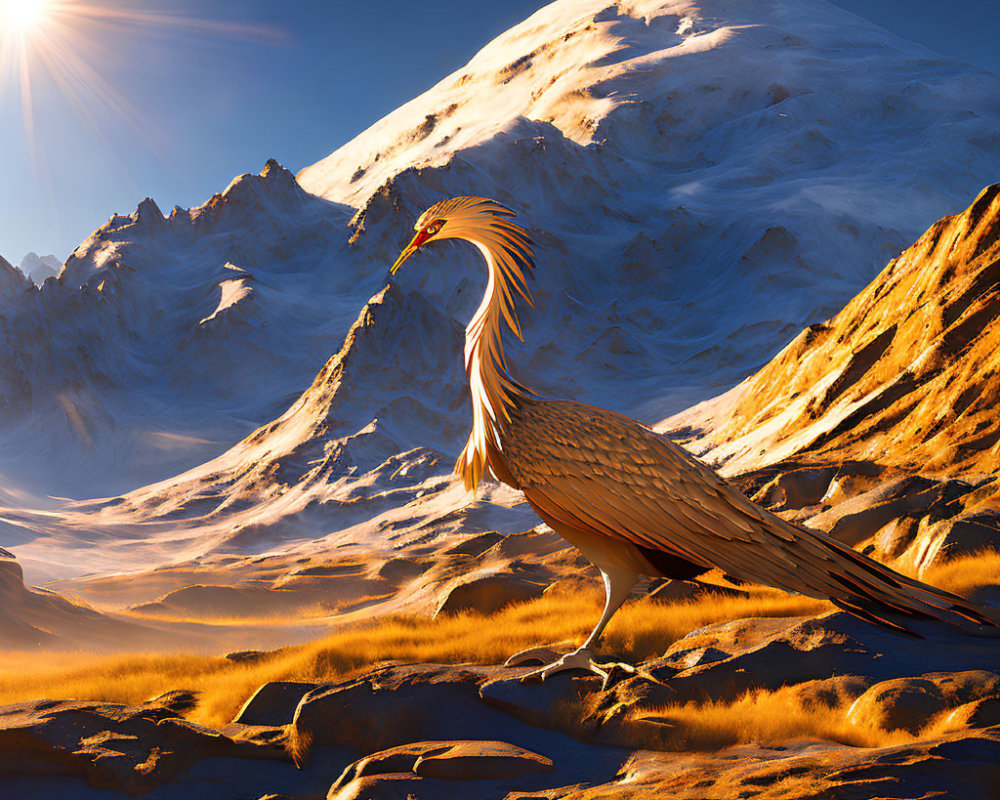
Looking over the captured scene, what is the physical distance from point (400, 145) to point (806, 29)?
78102mm

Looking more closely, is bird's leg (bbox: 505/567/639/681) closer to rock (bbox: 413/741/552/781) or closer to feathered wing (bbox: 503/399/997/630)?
feathered wing (bbox: 503/399/997/630)

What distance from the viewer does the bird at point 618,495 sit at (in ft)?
14.1

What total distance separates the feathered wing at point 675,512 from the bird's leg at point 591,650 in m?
0.37

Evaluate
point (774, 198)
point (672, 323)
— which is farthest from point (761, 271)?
point (774, 198)

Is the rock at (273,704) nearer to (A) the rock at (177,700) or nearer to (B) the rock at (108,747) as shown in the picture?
(B) the rock at (108,747)

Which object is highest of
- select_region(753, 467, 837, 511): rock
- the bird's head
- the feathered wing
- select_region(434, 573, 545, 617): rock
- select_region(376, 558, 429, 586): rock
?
the bird's head

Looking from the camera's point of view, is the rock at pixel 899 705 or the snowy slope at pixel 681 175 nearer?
the rock at pixel 899 705

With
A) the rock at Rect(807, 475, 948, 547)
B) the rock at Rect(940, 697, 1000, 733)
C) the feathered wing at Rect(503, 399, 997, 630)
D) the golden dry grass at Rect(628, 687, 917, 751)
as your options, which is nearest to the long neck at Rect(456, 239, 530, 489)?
the feathered wing at Rect(503, 399, 997, 630)

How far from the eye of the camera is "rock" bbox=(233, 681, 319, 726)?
604 cm

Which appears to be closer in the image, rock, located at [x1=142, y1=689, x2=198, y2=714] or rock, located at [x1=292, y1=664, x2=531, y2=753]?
rock, located at [x1=292, y1=664, x2=531, y2=753]

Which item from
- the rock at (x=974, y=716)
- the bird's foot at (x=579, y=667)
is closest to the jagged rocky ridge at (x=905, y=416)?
the rock at (x=974, y=716)

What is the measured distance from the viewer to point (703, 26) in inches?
5320

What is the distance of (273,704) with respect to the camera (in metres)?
6.18

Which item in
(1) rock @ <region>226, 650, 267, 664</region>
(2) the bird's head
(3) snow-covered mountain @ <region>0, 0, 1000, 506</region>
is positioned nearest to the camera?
(2) the bird's head
